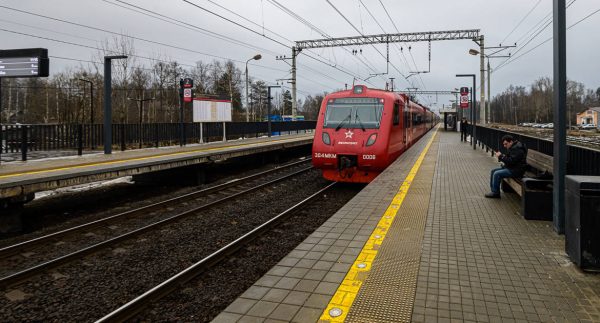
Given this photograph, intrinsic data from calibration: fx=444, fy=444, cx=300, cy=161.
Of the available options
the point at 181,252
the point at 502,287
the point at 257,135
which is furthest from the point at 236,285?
the point at 257,135

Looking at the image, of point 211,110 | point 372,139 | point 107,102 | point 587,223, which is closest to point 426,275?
point 587,223

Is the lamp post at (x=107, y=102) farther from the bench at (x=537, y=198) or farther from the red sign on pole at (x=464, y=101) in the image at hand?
the red sign on pole at (x=464, y=101)

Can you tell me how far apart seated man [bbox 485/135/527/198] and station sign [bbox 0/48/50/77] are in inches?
491

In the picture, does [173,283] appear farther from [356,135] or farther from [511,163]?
[356,135]

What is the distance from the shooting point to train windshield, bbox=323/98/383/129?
12.5 m

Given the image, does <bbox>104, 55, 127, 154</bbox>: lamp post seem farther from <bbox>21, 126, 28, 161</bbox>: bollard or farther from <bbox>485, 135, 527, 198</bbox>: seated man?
<bbox>485, 135, 527, 198</bbox>: seated man

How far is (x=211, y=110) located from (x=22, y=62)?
11.0 m

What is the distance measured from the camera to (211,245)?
727 centimetres

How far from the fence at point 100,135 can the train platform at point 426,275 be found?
12.1 meters

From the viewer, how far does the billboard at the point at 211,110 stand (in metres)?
22.0

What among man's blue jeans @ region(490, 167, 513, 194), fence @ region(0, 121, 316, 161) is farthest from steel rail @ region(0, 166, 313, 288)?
fence @ region(0, 121, 316, 161)

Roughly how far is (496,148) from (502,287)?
1429cm

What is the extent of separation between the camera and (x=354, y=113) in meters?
12.7

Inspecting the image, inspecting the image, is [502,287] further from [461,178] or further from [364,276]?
[461,178]
